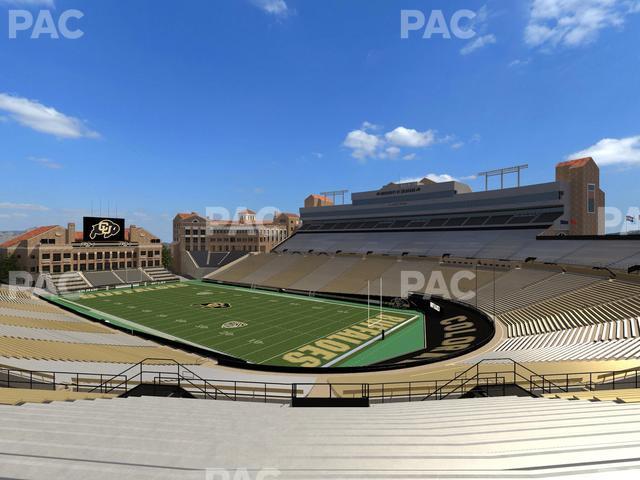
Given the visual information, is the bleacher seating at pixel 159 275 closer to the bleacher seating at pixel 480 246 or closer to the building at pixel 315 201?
the bleacher seating at pixel 480 246

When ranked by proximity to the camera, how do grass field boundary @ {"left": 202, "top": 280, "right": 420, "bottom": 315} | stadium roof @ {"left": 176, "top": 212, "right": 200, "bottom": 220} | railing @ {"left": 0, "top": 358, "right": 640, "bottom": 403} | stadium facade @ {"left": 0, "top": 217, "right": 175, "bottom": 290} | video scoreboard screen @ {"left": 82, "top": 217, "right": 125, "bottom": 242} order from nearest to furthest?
railing @ {"left": 0, "top": 358, "right": 640, "bottom": 403} < grass field boundary @ {"left": 202, "top": 280, "right": 420, "bottom": 315} < stadium facade @ {"left": 0, "top": 217, "right": 175, "bottom": 290} < video scoreboard screen @ {"left": 82, "top": 217, "right": 125, "bottom": 242} < stadium roof @ {"left": 176, "top": 212, "right": 200, "bottom": 220}

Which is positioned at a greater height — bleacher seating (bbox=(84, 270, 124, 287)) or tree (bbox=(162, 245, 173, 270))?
tree (bbox=(162, 245, 173, 270))

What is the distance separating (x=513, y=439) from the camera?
15.7 ft

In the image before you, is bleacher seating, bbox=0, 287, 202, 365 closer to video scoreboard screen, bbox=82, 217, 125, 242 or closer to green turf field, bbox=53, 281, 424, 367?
green turf field, bbox=53, 281, 424, 367

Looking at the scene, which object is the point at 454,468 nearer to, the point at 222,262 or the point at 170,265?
the point at 222,262

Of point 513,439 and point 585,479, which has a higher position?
point 585,479

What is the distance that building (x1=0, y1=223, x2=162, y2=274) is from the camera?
53.1 meters

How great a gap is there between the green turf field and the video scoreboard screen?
12879 millimetres

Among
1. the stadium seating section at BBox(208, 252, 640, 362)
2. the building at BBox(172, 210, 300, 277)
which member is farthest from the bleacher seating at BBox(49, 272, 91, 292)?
the building at BBox(172, 210, 300, 277)

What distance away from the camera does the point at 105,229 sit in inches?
2311

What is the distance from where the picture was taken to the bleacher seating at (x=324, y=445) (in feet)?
12.0

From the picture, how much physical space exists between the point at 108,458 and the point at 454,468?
14.0ft

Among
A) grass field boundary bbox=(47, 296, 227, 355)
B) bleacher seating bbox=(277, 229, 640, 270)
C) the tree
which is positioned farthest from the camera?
the tree

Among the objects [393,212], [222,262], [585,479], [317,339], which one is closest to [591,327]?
[317,339]
